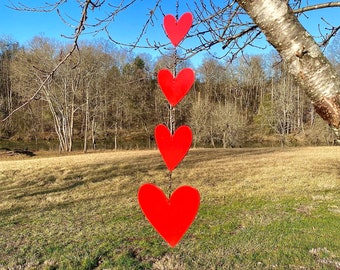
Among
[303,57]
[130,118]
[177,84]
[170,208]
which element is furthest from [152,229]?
[130,118]

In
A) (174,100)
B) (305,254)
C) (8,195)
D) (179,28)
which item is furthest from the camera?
(8,195)

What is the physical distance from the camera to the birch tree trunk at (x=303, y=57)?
3.48ft

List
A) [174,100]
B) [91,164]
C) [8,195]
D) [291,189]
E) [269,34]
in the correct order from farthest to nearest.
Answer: [91,164], [291,189], [8,195], [174,100], [269,34]

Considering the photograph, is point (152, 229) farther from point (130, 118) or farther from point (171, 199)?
point (130, 118)

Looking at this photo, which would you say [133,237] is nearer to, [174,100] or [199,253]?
[199,253]

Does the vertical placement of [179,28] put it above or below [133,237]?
above

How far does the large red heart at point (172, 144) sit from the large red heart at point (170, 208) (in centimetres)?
11

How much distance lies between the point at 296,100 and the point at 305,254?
2785 centimetres

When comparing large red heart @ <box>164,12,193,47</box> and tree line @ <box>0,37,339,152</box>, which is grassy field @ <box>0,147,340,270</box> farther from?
tree line @ <box>0,37,339,152</box>

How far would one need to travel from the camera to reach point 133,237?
443 cm

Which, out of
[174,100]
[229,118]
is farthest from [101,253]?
[229,118]

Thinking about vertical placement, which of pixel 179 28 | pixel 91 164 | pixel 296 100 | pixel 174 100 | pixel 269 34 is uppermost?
pixel 296 100

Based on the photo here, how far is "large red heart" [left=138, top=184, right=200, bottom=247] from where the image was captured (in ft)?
3.87

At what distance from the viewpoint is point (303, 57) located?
1082 millimetres
